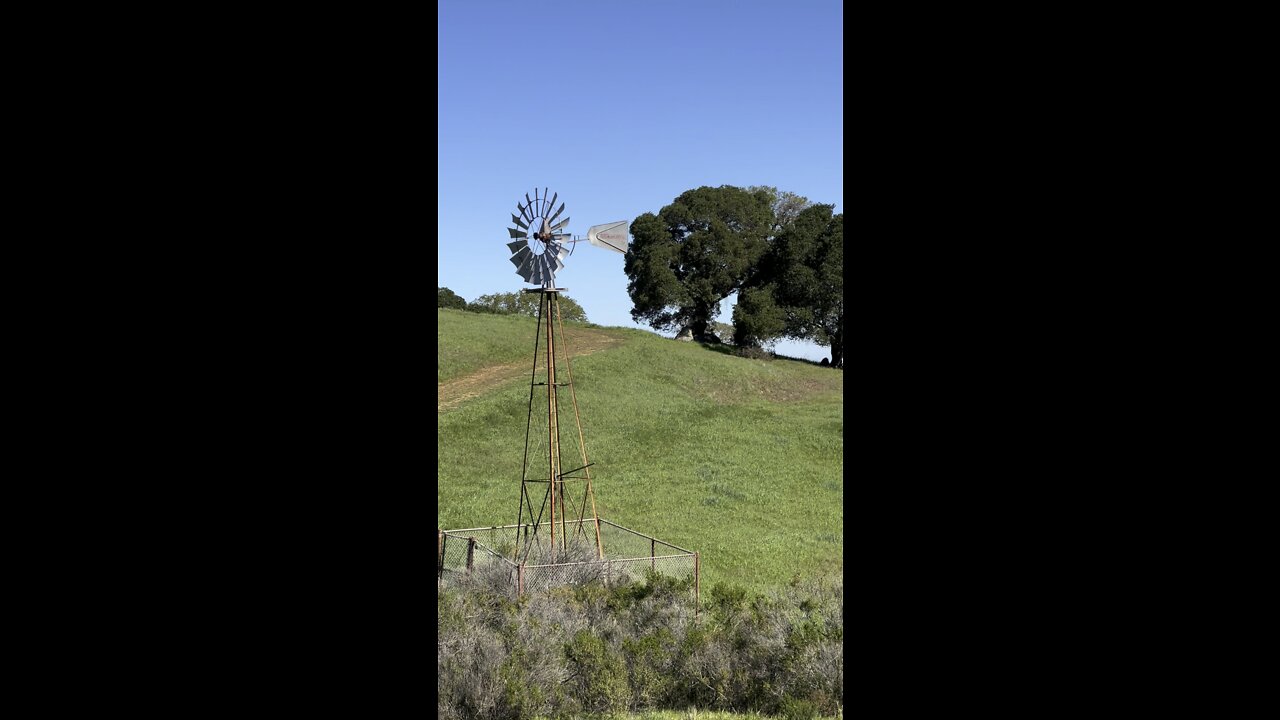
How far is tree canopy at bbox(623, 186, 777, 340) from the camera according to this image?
96.0 ft

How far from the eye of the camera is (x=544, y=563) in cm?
844

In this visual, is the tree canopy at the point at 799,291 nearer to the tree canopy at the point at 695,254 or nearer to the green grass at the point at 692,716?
the tree canopy at the point at 695,254

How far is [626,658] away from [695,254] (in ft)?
79.6

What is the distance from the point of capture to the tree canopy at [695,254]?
1152 inches

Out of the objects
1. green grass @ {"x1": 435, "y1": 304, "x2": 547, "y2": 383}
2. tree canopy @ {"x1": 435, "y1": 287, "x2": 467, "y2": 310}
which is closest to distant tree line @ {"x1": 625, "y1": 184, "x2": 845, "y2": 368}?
green grass @ {"x1": 435, "y1": 304, "x2": 547, "y2": 383}

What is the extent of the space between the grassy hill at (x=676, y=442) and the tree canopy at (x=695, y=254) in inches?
103

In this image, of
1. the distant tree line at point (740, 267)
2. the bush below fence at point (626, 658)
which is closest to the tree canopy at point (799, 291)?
the distant tree line at point (740, 267)

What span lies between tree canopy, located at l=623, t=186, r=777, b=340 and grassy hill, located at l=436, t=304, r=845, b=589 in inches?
103

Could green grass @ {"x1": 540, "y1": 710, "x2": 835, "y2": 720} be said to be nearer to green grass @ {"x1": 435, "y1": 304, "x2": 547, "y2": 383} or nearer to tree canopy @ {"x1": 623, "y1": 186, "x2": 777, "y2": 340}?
green grass @ {"x1": 435, "y1": 304, "x2": 547, "y2": 383}
